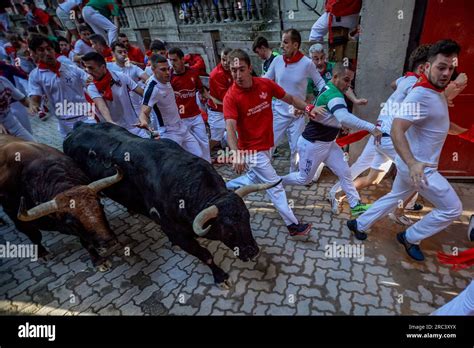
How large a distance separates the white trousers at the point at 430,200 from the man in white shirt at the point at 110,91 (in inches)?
180

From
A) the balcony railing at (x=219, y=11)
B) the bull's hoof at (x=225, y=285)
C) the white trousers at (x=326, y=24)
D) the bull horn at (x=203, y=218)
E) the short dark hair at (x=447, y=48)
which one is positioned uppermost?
the balcony railing at (x=219, y=11)

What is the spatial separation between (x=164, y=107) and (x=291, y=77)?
106 inches

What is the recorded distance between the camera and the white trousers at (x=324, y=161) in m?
4.68

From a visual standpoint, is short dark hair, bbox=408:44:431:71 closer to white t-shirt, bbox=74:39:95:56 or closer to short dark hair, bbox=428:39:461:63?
short dark hair, bbox=428:39:461:63

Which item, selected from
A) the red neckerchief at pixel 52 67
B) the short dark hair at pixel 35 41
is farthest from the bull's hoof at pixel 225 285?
the short dark hair at pixel 35 41

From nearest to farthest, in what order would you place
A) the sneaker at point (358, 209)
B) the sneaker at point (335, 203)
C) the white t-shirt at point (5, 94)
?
1. the sneaker at point (358, 209)
2. the sneaker at point (335, 203)
3. the white t-shirt at point (5, 94)

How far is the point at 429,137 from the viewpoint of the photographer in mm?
3523

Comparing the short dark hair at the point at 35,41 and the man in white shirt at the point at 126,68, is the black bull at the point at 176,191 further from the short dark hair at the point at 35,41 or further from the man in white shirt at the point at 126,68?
the man in white shirt at the point at 126,68

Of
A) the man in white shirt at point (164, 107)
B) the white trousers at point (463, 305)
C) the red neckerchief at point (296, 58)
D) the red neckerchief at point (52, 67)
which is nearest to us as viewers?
Answer: the white trousers at point (463, 305)

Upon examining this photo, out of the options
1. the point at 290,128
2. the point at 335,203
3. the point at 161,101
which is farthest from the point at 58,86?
the point at 335,203

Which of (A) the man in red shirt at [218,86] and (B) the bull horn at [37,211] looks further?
(A) the man in red shirt at [218,86]

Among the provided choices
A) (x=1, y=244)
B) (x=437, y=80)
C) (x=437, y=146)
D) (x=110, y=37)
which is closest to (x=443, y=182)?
(x=437, y=146)

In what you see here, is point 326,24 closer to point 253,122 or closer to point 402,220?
point 253,122
